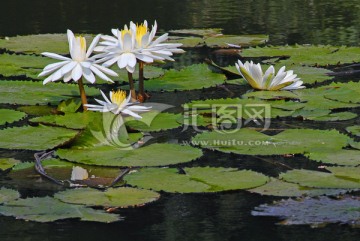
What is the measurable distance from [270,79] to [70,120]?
3.86 ft

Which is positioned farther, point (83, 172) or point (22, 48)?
point (22, 48)

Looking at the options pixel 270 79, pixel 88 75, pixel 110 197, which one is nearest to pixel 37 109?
pixel 88 75

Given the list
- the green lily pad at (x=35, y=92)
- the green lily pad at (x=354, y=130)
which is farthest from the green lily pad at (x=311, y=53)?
the green lily pad at (x=354, y=130)

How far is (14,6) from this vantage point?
8547mm

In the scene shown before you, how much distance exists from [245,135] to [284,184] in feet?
2.13

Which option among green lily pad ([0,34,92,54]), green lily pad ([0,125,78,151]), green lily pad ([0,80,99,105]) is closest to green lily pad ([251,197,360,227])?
green lily pad ([0,125,78,151])

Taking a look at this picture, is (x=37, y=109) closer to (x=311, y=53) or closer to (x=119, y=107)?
(x=119, y=107)

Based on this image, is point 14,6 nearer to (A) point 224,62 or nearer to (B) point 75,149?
(A) point 224,62

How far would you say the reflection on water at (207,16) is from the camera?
265 inches

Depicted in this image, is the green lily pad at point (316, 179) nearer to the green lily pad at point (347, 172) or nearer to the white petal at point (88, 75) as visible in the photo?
the green lily pad at point (347, 172)

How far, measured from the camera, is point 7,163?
11.0ft

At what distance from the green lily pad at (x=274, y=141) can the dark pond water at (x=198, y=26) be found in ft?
0.26

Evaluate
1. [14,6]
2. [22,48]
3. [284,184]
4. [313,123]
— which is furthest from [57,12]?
[284,184]

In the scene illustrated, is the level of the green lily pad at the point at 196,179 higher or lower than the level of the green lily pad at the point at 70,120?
lower
